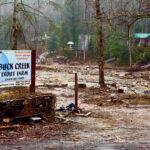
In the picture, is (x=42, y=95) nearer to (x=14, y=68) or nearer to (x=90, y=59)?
(x=14, y=68)

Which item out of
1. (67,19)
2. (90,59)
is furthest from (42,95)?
(67,19)

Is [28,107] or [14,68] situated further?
[14,68]

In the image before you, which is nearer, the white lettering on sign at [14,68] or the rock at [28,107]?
the rock at [28,107]

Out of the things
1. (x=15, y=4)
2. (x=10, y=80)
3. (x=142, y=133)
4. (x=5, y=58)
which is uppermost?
(x=15, y=4)

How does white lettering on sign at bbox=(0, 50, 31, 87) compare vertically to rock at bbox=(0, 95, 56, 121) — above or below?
above

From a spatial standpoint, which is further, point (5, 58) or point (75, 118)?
point (75, 118)

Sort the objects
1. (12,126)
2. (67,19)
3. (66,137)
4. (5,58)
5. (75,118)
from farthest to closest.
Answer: (67,19) < (75,118) < (5,58) < (12,126) < (66,137)

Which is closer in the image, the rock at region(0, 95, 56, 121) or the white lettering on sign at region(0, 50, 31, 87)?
the rock at region(0, 95, 56, 121)

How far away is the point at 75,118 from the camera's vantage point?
857 centimetres

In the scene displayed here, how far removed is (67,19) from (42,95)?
54521mm

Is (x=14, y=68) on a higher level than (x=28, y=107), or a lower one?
higher

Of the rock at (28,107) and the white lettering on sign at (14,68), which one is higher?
the white lettering on sign at (14,68)

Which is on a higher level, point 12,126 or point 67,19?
point 67,19

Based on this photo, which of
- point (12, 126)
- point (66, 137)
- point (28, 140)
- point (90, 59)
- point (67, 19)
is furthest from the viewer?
point (67, 19)
